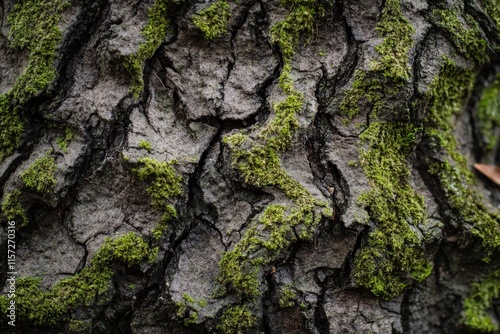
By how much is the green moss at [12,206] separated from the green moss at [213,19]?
967mm

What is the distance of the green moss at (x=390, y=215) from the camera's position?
1.71 m

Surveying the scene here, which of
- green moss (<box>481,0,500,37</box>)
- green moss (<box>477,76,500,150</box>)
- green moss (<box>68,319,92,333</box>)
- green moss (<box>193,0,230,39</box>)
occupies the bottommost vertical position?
green moss (<box>68,319,92,333</box>)

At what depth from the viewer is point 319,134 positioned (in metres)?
1.78

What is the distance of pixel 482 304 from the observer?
1977 millimetres

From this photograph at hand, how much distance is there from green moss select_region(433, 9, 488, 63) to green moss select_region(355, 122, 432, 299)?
0.46 metres

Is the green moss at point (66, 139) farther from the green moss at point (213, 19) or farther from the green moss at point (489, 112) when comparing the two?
the green moss at point (489, 112)

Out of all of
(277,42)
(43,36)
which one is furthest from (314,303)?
(43,36)

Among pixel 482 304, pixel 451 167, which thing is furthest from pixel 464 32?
pixel 482 304

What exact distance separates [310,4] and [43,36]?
1099 millimetres

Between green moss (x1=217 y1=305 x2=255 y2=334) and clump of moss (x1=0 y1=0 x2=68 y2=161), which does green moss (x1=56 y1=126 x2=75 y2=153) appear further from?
green moss (x1=217 y1=305 x2=255 y2=334)

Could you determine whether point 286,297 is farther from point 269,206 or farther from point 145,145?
point 145,145

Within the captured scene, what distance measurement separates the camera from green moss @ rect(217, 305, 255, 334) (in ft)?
5.31

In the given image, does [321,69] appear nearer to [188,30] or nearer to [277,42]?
[277,42]

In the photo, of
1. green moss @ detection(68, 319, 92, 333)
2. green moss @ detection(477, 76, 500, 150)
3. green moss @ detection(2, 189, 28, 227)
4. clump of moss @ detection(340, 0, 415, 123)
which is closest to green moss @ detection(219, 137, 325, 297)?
clump of moss @ detection(340, 0, 415, 123)
